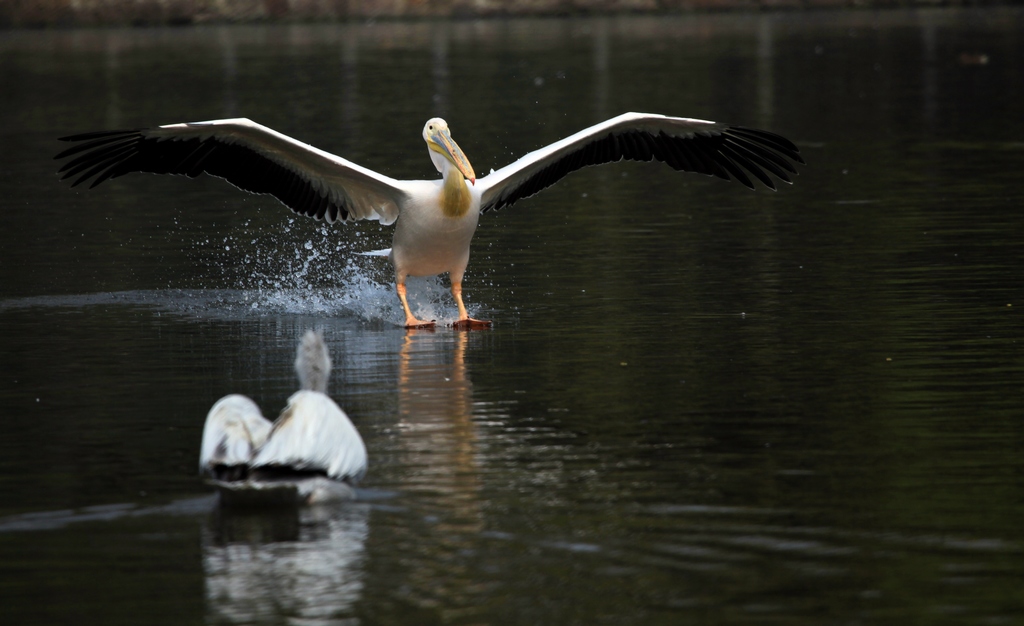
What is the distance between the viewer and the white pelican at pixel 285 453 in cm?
597

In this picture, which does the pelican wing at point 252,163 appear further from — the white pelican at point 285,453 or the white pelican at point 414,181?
the white pelican at point 285,453

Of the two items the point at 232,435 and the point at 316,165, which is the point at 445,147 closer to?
the point at 316,165

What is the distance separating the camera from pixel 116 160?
11.2 metres

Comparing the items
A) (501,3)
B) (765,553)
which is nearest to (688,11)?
(501,3)

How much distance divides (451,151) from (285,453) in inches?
195

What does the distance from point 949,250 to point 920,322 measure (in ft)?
8.93

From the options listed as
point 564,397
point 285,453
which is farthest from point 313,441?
point 564,397

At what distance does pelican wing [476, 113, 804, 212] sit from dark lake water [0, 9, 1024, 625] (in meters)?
0.67

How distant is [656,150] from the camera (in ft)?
40.0

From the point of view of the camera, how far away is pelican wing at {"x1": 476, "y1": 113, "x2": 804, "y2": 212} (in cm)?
1166

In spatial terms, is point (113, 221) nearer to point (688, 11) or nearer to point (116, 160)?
point (116, 160)

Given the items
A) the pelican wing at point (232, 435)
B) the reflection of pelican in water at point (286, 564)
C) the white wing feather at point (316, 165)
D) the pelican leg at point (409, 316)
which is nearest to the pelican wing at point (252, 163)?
the white wing feather at point (316, 165)

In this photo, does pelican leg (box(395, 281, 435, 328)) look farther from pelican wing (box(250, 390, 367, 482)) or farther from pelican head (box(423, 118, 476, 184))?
pelican wing (box(250, 390, 367, 482))

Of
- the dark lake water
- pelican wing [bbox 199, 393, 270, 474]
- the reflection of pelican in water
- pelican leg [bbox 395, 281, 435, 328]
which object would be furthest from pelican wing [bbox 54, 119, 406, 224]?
the reflection of pelican in water
